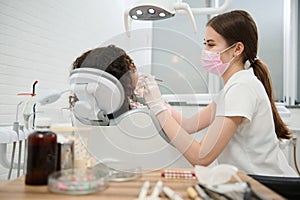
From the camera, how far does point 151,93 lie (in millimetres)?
1017

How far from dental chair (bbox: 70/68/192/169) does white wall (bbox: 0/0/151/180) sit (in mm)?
188

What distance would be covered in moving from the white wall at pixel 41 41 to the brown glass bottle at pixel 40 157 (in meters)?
0.43

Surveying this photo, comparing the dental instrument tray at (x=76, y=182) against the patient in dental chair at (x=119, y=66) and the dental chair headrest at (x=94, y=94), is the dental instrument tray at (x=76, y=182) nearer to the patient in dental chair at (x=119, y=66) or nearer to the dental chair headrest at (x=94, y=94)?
the dental chair headrest at (x=94, y=94)

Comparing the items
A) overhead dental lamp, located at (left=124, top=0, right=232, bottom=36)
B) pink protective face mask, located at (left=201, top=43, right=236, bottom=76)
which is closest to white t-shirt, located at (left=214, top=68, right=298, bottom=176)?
pink protective face mask, located at (left=201, top=43, right=236, bottom=76)

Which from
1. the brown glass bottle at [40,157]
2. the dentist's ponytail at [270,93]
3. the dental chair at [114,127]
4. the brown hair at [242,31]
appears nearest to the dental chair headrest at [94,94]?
the dental chair at [114,127]

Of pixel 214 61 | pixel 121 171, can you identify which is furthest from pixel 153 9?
pixel 121 171

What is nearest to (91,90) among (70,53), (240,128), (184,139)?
(184,139)

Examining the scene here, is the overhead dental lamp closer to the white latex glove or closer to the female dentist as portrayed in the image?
the female dentist

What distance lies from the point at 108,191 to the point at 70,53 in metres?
1.54

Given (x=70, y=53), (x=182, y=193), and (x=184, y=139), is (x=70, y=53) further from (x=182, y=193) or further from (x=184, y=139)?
(x=182, y=193)

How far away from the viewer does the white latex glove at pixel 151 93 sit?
Result: 1.01m

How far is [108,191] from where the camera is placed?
2.06 ft

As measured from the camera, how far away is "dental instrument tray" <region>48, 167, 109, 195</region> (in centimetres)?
60

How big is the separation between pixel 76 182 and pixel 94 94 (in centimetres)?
30
